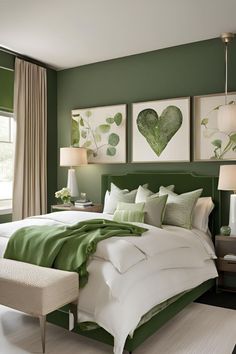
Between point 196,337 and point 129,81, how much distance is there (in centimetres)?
339

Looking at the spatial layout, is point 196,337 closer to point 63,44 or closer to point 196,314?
point 196,314

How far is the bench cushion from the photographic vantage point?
2.46 metres

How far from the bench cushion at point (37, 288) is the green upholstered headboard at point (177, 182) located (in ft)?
7.19

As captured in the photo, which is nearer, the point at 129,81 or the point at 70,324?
the point at 70,324

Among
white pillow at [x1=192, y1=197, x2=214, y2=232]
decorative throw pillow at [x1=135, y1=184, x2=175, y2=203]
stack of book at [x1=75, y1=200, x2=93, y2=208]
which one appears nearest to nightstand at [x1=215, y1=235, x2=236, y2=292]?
white pillow at [x1=192, y1=197, x2=214, y2=232]

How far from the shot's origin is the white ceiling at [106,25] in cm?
350

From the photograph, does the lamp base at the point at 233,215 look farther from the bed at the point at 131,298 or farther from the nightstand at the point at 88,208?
the nightstand at the point at 88,208

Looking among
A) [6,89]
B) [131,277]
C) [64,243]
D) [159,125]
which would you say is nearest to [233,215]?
[159,125]

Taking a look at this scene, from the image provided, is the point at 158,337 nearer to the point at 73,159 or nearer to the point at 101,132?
the point at 73,159

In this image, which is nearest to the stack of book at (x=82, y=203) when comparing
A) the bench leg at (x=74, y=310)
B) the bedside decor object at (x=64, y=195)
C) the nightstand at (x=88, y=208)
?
the nightstand at (x=88, y=208)

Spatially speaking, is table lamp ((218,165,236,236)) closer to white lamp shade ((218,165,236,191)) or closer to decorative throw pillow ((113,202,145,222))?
white lamp shade ((218,165,236,191))

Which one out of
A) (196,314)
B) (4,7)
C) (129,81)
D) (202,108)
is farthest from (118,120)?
(196,314)

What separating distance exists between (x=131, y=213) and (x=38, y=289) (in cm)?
152

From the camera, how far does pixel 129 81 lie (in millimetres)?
4988
